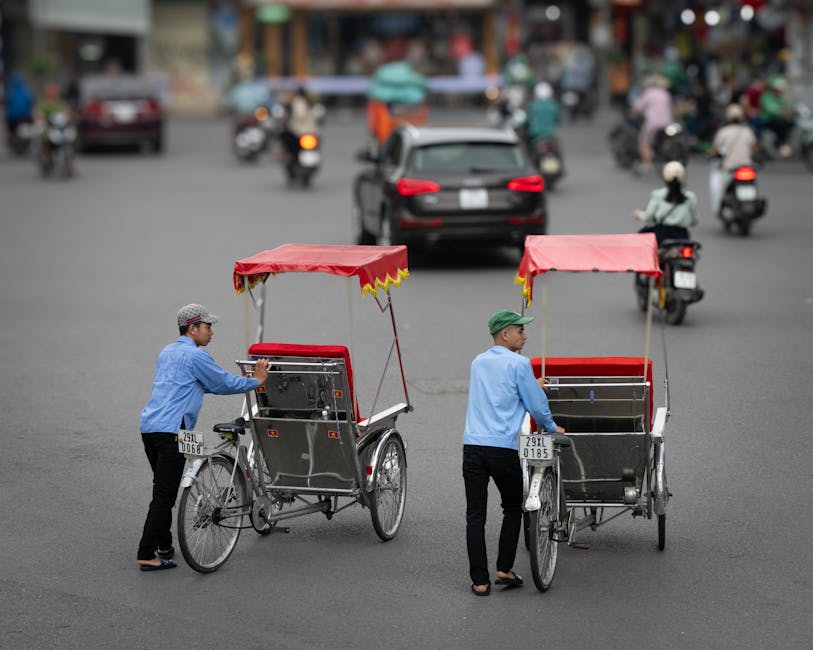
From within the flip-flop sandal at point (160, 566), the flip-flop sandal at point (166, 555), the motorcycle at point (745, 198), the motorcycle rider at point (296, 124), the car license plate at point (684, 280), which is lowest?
the flip-flop sandal at point (160, 566)

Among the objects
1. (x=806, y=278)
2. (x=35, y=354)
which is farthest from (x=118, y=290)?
(x=806, y=278)

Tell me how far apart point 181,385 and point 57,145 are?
23.7 meters

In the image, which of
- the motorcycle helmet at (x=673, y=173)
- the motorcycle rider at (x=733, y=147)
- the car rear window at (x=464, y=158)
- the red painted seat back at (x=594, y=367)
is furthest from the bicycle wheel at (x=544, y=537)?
the motorcycle rider at (x=733, y=147)

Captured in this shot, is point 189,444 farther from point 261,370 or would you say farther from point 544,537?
point 544,537

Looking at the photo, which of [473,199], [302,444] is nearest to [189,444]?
[302,444]

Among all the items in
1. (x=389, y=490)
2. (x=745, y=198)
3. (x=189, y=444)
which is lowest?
(x=389, y=490)

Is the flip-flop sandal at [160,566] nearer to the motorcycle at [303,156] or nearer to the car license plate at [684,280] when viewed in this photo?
the car license plate at [684,280]

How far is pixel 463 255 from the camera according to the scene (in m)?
20.3

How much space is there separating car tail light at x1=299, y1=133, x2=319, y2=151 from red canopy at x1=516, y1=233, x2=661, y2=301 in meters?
19.8

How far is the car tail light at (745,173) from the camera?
67.9 ft

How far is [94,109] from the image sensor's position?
3638 centimetres

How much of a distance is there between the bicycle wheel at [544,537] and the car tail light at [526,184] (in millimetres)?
10973

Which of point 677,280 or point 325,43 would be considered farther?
point 325,43

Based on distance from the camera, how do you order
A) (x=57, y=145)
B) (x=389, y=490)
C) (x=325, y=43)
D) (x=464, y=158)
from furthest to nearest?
(x=325, y=43) < (x=57, y=145) < (x=464, y=158) < (x=389, y=490)
